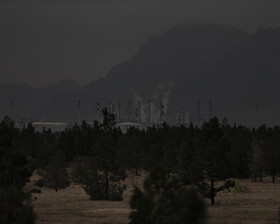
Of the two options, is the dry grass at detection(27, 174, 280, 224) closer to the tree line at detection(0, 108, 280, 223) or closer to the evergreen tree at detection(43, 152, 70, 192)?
the tree line at detection(0, 108, 280, 223)

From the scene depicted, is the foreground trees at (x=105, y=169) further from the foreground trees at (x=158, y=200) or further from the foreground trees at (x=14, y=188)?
the foreground trees at (x=158, y=200)

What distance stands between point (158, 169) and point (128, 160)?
8430 centimetres

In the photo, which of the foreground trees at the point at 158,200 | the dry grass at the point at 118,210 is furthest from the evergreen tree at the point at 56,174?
the foreground trees at the point at 158,200

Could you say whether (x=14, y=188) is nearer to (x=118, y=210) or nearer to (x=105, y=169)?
(x=118, y=210)

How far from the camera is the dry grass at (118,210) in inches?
1875

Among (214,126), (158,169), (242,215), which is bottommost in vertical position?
(242,215)

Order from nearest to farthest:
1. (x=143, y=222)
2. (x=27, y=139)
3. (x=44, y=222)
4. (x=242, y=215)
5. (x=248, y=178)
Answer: (x=143, y=222), (x=44, y=222), (x=242, y=215), (x=248, y=178), (x=27, y=139)

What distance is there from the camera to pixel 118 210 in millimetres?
53969

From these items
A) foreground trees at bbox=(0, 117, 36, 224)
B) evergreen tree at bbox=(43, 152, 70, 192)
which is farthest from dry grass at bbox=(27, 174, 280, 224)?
evergreen tree at bbox=(43, 152, 70, 192)

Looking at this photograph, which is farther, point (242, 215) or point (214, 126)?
point (214, 126)

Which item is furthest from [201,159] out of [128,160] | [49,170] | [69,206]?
[128,160]

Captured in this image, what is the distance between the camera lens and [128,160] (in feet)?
368

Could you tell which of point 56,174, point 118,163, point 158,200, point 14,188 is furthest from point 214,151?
point 56,174

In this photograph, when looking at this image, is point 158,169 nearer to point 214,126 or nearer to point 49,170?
point 214,126
